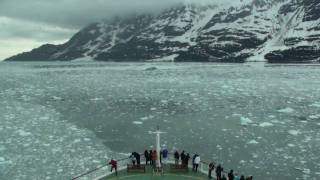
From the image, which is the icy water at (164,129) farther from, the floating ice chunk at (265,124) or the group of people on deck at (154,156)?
the group of people on deck at (154,156)

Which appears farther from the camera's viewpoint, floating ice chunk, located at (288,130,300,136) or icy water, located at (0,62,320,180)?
floating ice chunk, located at (288,130,300,136)

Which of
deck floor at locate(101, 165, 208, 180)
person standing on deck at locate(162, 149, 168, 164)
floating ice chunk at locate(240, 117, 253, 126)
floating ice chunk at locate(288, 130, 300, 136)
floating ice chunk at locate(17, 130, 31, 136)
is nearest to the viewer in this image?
deck floor at locate(101, 165, 208, 180)

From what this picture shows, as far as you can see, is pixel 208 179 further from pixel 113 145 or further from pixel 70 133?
pixel 70 133

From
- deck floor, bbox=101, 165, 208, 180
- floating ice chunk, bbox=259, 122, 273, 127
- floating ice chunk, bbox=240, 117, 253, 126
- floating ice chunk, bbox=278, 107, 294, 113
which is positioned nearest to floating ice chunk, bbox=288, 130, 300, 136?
floating ice chunk, bbox=259, 122, 273, 127

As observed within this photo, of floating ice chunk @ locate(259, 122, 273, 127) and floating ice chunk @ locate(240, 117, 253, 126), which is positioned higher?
floating ice chunk @ locate(240, 117, 253, 126)

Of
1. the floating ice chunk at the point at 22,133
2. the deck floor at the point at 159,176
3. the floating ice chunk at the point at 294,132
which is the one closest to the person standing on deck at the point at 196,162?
the deck floor at the point at 159,176

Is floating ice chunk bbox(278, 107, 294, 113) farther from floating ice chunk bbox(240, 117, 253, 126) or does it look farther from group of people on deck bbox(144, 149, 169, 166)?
group of people on deck bbox(144, 149, 169, 166)

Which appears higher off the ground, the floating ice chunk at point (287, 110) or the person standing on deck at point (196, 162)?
the person standing on deck at point (196, 162)

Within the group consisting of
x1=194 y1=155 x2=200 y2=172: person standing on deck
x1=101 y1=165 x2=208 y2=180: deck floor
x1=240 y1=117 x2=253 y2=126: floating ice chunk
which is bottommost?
x1=240 y1=117 x2=253 y2=126: floating ice chunk

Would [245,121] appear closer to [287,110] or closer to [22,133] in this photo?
[287,110]

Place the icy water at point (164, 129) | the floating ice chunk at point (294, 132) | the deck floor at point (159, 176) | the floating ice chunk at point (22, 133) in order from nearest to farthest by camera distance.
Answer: the deck floor at point (159, 176), the icy water at point (164, 129), the floating ice chunk at point (294, 132), the floating ice chunk at point (22, 133)

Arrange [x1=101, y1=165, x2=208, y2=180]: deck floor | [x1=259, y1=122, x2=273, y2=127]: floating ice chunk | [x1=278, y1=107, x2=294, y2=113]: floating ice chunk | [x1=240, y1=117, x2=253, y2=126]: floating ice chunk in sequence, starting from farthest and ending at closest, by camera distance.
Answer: [x1=278, y1=107, x2=294, y2=113]: floating ice chunk → [x1=240, y1=117, x2=253, y2=126]: floating ice chunk → [x1=259, y1=122, x2=273, y2=127]: floating ice chunk → [x1=101, y1=165, x2=208, y2=180]: deck floor

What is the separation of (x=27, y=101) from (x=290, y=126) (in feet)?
145

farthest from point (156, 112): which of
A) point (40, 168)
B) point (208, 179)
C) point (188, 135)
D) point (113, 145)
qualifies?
point (208, 179)
